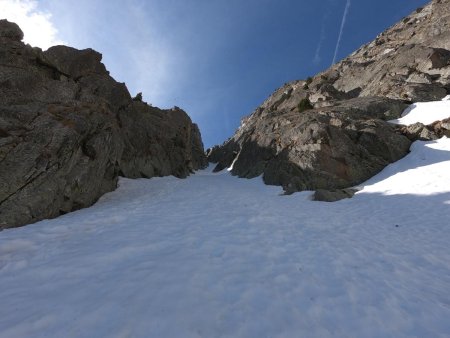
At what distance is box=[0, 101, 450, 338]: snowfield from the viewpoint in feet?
14.4

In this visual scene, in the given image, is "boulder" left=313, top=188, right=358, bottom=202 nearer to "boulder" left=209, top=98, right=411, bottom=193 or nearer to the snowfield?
"boulder" left=209, top=98, right=411, bottom=193

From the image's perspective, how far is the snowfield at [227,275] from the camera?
14.4ft

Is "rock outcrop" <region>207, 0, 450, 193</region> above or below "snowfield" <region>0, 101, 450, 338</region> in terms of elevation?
above

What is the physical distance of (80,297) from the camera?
4902 mm

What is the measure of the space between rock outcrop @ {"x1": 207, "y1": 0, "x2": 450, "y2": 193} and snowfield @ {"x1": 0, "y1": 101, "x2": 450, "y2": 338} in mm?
10077

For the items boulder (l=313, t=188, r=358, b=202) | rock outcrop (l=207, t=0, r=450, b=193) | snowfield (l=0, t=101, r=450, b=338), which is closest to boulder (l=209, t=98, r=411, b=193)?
rock outcrop (l=207, t=0, r=450, b=193)

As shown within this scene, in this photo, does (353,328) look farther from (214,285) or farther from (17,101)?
(17,101)

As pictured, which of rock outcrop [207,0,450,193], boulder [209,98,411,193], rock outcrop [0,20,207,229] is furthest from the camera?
rock outcrop [207,0,450,193]

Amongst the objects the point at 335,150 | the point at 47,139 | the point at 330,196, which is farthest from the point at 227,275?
the point at 335,150

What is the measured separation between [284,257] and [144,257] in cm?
380

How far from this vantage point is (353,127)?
25.1 metres

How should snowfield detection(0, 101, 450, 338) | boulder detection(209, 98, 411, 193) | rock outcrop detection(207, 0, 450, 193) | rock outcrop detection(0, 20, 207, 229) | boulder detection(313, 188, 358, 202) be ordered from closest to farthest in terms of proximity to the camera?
snowfield detection(0, 101, 450, 338), rock outcrop detection(0, 20, 207, 229), boulder detection(313, 188, 358, 202), boulder detection(209, 98, 411, 193), rock outcrop detection(207, 0, 450, 193)

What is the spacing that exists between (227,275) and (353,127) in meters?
23.4

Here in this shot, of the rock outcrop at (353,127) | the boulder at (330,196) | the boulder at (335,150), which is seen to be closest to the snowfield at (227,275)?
the boulder at (330,196)
